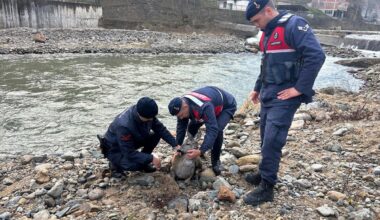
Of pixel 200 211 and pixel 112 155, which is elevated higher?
pixel 112 155

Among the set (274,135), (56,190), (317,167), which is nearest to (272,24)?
(274,135)

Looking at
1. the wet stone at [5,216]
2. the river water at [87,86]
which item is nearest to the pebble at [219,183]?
the wet stone at [5,216]

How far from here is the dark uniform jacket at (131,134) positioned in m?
4.12

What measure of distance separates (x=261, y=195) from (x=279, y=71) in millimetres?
1393

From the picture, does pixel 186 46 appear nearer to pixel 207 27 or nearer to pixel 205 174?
pixel 207 27

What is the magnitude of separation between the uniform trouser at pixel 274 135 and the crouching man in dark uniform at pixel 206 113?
66cm

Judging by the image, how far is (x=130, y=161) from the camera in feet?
14.1

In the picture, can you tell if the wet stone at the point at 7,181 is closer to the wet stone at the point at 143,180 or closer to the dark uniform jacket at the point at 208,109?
the wet stone at the point at 143,180

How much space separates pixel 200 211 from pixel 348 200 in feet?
5.48

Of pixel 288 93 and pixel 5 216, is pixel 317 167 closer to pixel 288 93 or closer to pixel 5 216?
pixel 288 93

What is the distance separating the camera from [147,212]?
3717 millimetres

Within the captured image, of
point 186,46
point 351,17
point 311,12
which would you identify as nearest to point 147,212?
point 186,46

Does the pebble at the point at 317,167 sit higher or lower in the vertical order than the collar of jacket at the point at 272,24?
lower

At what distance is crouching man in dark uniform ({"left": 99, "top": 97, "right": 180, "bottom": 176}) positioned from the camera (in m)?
3.94
